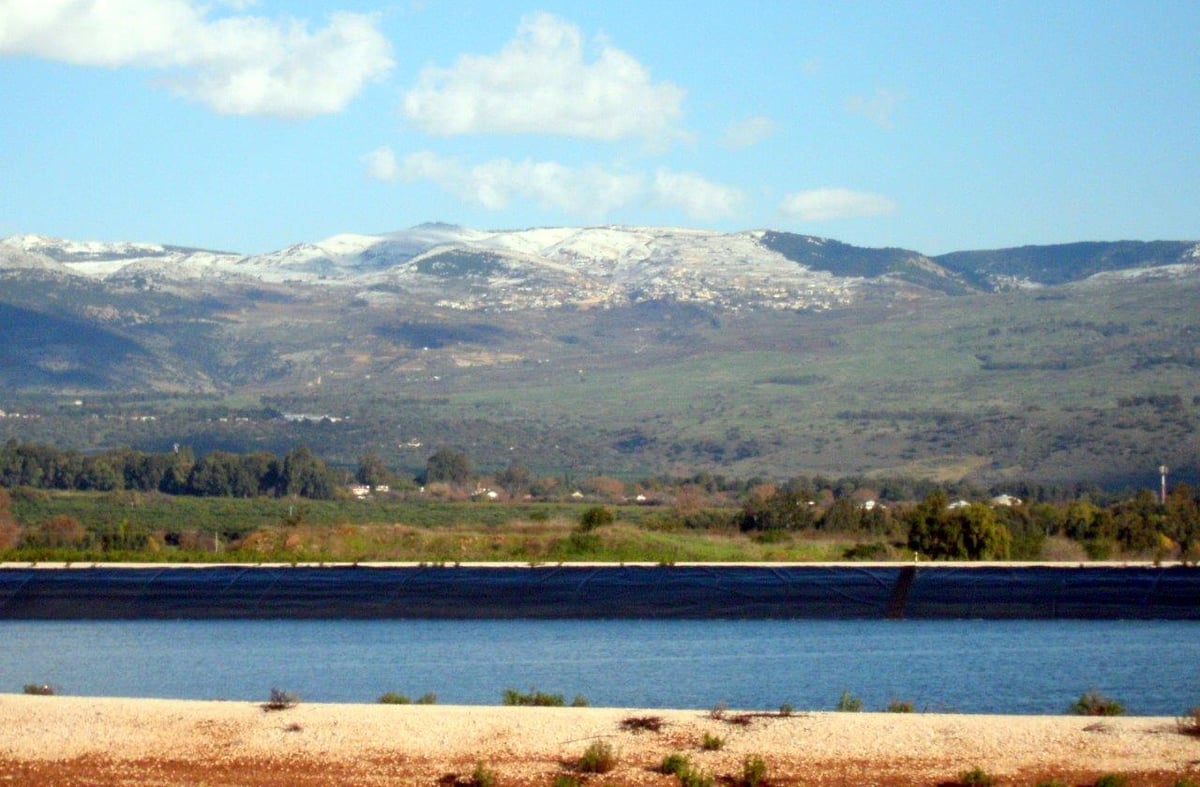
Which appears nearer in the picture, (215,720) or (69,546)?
(215,720)

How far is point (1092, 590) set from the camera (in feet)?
107

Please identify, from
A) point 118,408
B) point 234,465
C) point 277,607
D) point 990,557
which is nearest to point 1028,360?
point 118,408

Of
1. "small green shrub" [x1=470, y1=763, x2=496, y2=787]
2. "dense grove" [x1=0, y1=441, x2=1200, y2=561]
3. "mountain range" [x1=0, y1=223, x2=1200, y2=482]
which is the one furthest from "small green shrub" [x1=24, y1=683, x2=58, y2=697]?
"mountain range" [x1=0, y1=223, x2=1200, y2=482]

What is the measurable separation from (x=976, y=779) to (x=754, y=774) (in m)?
1.85

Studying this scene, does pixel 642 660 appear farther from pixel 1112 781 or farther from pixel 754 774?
pixel 1112 781

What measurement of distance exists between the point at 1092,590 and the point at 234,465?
154 feet

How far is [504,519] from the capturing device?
57.4 meters

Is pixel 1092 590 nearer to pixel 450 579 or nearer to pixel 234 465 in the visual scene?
pixel 450 579

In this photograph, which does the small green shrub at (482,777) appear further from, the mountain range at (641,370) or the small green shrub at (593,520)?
the mountain range at (641,370)

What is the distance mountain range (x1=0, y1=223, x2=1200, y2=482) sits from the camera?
110 metres

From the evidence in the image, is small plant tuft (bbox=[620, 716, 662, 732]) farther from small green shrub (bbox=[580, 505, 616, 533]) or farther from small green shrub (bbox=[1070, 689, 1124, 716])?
small green shrub (bbox=[580, 505, 616, 533])

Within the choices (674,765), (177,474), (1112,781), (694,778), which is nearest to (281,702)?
(674,765)

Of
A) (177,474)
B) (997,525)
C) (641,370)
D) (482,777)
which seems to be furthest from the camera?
(641,370)

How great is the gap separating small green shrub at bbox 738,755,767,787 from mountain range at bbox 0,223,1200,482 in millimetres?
74373
